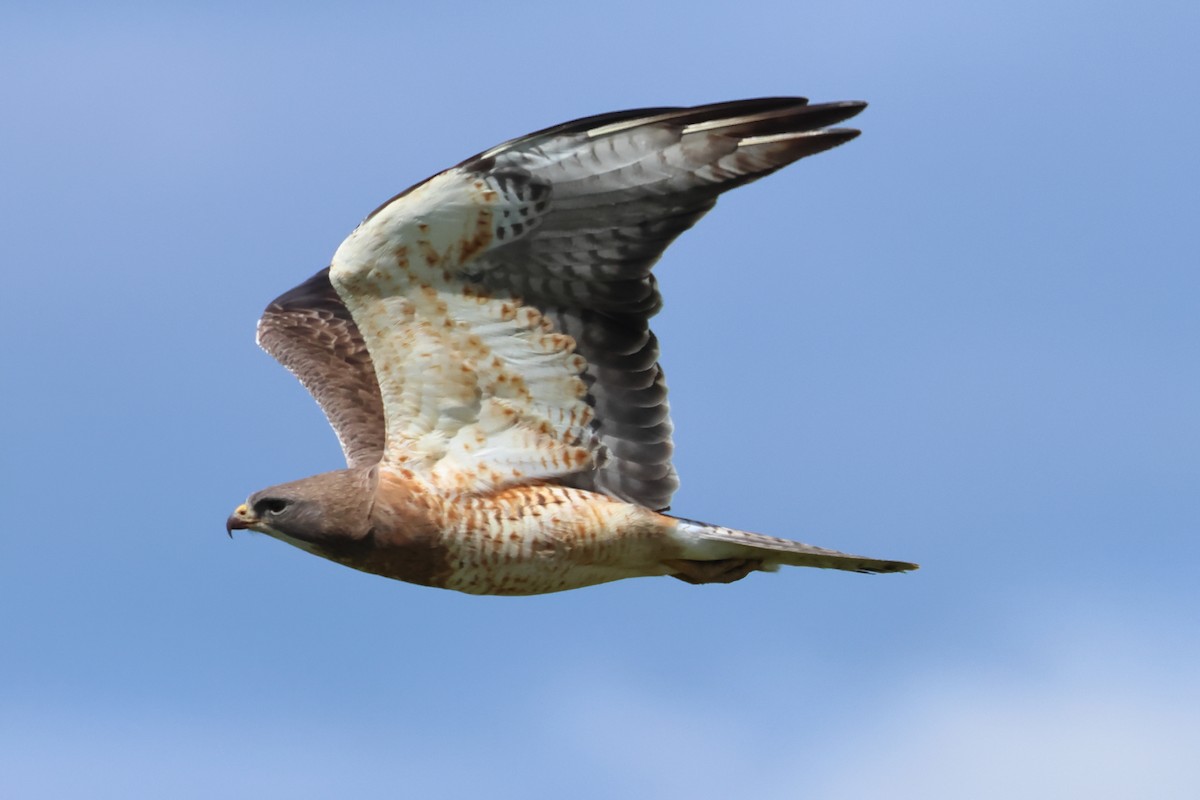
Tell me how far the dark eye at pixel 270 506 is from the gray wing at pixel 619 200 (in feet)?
5.31

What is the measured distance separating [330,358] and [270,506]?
2.57 metres

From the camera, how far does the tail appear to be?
10.9 metres

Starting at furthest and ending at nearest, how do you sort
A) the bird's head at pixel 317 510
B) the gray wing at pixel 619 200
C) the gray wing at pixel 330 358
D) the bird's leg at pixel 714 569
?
the gray wing at pixel 330 358, the bird's leg at pixel 714 569, the bird's head at pixel 317 510, the gray wing at pixel 619 200

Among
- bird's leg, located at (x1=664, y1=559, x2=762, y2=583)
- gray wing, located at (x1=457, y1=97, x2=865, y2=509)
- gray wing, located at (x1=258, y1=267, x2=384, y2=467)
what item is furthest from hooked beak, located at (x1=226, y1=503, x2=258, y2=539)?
bird's leg, located at (x1=664, y1=559, x2=762, y2=583)

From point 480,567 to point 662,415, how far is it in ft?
4.31

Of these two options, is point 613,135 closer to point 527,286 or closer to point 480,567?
point 527,286

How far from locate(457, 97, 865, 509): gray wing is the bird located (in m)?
0.01

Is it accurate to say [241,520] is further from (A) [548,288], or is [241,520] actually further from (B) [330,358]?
(B) [330,358]

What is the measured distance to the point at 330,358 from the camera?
13312mm

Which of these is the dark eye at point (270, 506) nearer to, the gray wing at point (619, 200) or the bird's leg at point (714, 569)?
the gray wing at point (619, 200)

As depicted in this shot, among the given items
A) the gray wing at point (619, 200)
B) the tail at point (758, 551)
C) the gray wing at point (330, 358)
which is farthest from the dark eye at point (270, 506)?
the tail at point (758, 551)

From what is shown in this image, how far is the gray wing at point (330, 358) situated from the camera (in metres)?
12.5

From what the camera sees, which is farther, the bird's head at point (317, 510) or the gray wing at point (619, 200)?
the bird's head at point (317, 510)

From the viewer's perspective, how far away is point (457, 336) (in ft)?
34.9
